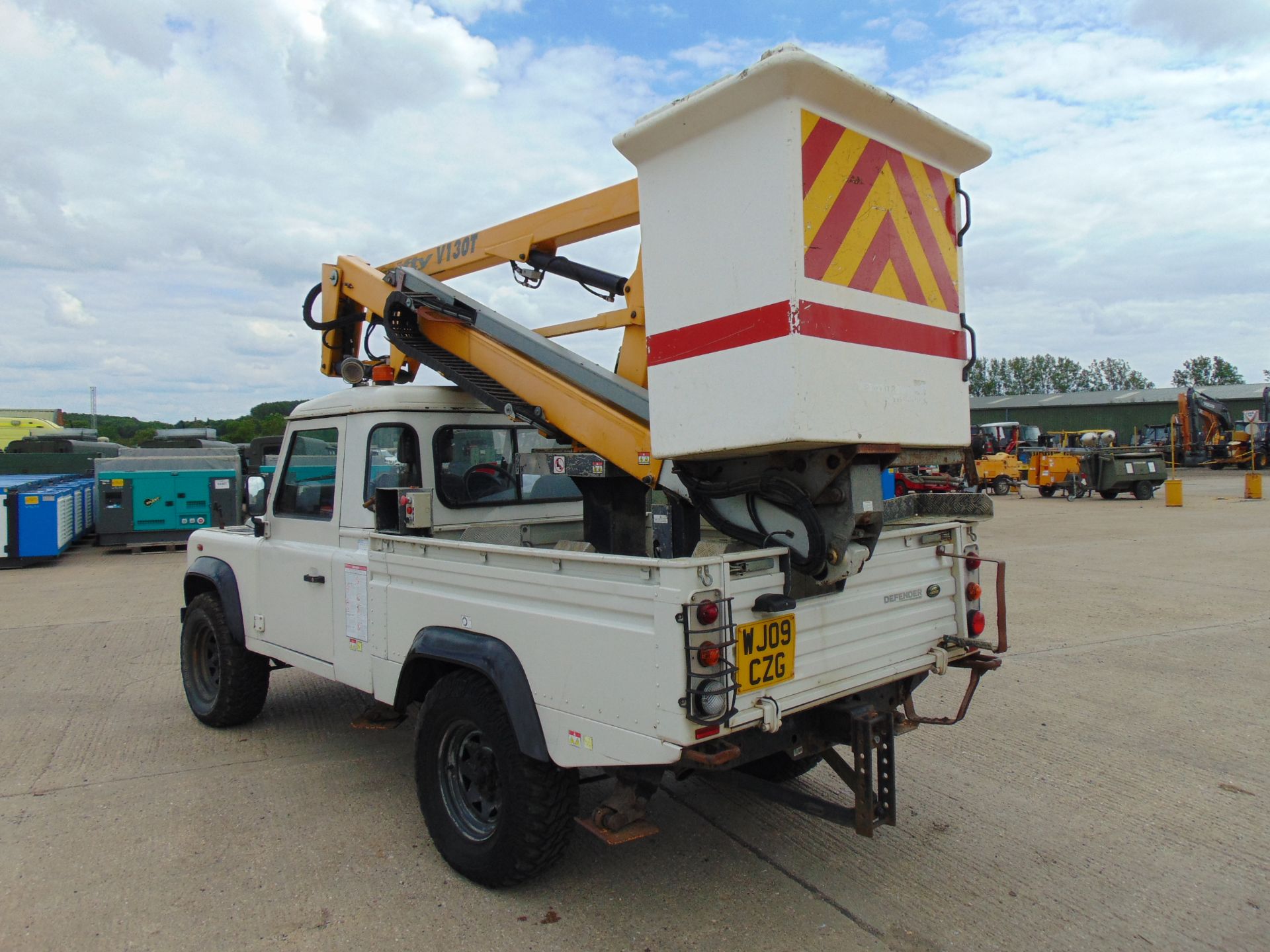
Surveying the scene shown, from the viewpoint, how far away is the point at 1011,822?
3912mm

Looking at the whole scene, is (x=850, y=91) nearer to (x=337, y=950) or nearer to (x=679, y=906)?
(x=679, y=906)

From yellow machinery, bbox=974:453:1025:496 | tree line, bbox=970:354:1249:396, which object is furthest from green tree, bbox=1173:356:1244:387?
yellow machinery, bbox=974:453:1025:496

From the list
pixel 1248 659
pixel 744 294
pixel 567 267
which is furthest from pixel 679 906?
pixel 1248 659

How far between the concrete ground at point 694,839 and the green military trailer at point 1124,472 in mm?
18398

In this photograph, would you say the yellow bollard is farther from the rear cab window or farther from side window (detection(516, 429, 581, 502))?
the rear cab window

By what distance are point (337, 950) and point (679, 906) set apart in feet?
3.99

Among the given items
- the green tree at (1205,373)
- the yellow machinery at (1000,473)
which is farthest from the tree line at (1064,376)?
the yellow machinery at (1000,473)

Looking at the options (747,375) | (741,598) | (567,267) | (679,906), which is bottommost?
(679,906)

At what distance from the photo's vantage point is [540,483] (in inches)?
196

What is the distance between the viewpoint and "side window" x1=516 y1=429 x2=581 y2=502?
4.91 metres

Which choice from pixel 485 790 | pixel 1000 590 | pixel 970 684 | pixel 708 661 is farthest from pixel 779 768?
pixel 708 661

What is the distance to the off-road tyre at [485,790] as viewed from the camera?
311 centimetres

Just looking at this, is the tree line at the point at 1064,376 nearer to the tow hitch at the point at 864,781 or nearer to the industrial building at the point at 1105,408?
the industrial building at the point at 1105,408

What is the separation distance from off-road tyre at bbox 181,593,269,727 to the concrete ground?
0.14 meters
